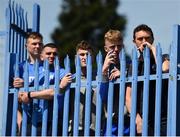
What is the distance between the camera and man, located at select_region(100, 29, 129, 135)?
321 inches

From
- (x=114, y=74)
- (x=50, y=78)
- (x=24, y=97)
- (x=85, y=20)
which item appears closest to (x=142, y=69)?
(x=114, y=74)

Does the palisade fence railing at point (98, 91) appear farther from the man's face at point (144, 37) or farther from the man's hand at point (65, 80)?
the man's face at point (144, 37)

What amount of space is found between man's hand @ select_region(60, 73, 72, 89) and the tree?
31632 mm

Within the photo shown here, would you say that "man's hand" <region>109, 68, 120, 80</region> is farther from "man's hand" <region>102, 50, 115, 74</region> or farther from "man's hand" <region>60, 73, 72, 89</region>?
"man's hand" <region>60, 73, 72, 89</region>

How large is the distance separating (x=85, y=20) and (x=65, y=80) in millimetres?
33612

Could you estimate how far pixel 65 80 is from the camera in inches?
328

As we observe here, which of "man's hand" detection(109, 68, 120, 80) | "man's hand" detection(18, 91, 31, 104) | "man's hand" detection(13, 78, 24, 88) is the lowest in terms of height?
"man's hand" detection(18, 91, 31, 104)

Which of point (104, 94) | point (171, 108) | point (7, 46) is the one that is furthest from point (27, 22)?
point (171, 108)

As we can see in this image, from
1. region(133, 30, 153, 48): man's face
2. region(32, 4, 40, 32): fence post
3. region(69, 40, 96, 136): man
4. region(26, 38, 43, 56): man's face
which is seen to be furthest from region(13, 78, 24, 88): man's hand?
region(32, 4, 40, 32): fence post

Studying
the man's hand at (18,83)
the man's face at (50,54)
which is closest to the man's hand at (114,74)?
the man's face at (50,54)

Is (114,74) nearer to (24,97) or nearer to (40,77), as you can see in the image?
(40,77)

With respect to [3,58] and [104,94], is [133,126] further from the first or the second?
[3,58]

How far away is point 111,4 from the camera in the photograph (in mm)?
41969

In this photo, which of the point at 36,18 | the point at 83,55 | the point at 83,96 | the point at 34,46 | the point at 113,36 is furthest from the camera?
the point at 36,18
